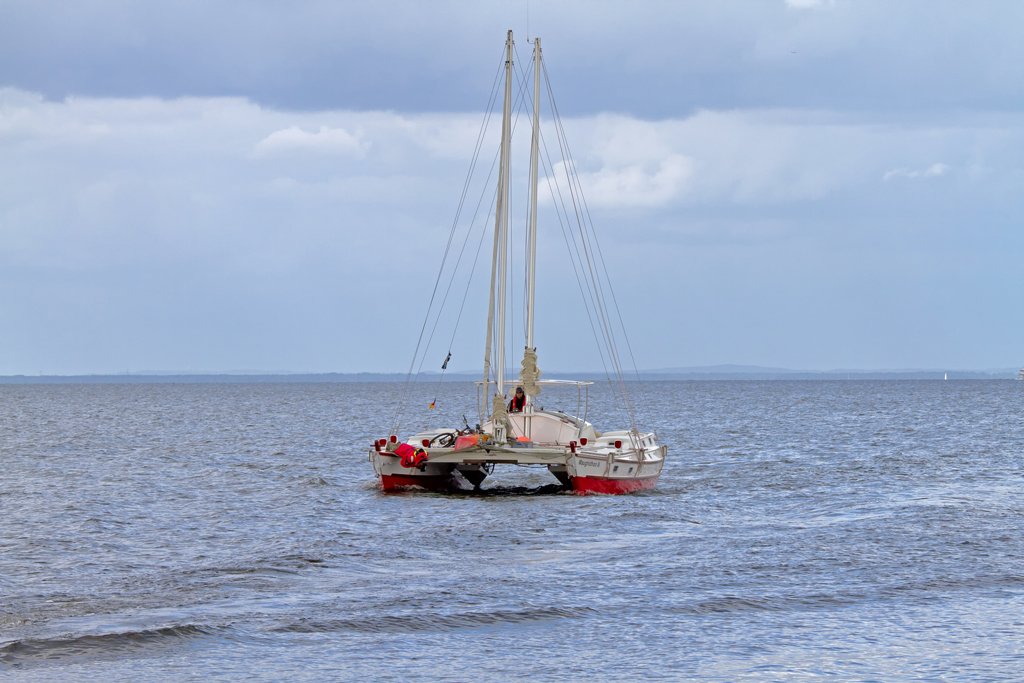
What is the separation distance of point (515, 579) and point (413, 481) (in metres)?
13.7

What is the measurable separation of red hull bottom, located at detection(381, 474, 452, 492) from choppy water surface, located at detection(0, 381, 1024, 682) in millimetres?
499

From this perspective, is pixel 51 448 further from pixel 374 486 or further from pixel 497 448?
pixel 497 448

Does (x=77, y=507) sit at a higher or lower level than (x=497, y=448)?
lower

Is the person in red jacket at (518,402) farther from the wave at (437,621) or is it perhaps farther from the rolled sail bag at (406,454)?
the wave at (437,621)

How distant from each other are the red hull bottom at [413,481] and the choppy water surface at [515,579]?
1.64ft

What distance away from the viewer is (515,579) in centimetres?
1898

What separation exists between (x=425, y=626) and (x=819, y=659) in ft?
17.6

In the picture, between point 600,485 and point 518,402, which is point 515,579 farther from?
point 518,402

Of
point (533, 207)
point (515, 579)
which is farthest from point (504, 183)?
point (515, 579)

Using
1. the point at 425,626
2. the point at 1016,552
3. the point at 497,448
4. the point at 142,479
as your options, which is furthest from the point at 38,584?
the point at 142,479

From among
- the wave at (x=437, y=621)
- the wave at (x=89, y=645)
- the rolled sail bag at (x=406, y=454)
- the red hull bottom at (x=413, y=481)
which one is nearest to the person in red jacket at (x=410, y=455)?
the rolled sail bag at (x=406, y=454)

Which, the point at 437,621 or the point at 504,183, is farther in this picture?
the point at 504,183

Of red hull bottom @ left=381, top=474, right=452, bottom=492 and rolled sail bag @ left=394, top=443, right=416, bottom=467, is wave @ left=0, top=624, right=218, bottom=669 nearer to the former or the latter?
rolled sail bag @ left=394, top=443, right=416, bottom=467

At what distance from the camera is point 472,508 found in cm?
2908
